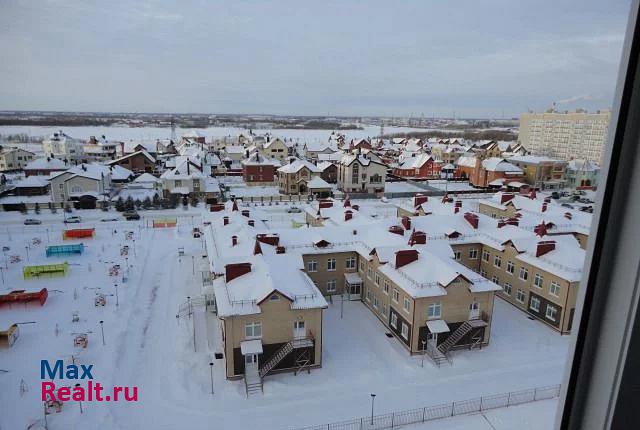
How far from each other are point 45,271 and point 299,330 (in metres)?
11.3

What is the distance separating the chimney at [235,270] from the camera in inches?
460

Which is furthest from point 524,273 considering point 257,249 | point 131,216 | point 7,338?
point 131,216

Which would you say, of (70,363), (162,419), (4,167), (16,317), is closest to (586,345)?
(162,419)

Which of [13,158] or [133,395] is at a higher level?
[13,158]

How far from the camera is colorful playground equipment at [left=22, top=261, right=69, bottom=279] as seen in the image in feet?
53.0

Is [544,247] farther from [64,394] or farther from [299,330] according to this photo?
[64,394]

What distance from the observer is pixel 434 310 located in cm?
1174

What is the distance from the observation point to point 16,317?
42.9ft

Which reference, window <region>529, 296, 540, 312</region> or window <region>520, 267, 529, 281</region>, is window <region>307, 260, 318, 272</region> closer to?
window <region>520, 267, 529, 281</region>

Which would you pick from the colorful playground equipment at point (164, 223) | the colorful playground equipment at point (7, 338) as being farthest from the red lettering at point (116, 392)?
the colorful playground equipment at point (164, 223)

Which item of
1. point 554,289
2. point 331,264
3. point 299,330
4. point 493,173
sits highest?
point 493,173

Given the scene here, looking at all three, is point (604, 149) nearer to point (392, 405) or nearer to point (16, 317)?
point (392, 405)

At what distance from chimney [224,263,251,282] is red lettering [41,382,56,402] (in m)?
4.53

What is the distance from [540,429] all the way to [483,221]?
405 inches
